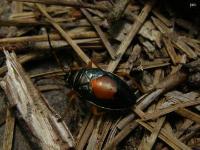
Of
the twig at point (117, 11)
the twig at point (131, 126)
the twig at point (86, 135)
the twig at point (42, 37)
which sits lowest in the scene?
the twig at point (86, 135)

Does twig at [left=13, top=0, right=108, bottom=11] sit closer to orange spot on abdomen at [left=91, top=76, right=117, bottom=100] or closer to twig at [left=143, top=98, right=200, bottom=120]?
orange spot on abdomen at [left=91, top=76, right=117, bottom=100]

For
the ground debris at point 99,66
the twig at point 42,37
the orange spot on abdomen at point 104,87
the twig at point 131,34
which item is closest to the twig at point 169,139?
the ground debris at point 99,66

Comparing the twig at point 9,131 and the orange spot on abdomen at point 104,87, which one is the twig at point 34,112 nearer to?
the twig at point 9,131

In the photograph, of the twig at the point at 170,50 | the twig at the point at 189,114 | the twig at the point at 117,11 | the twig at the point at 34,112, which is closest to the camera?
the twig at the point at 34,112

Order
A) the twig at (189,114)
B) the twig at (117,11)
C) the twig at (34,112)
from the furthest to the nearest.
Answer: the twig at (117,11), the twig at (189,114), the twig at (34,112)

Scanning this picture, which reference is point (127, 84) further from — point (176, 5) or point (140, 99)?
point (176, 5)

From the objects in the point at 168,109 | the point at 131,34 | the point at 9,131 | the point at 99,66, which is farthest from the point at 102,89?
the point at 9,131

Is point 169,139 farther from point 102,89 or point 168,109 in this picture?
point 102,89
